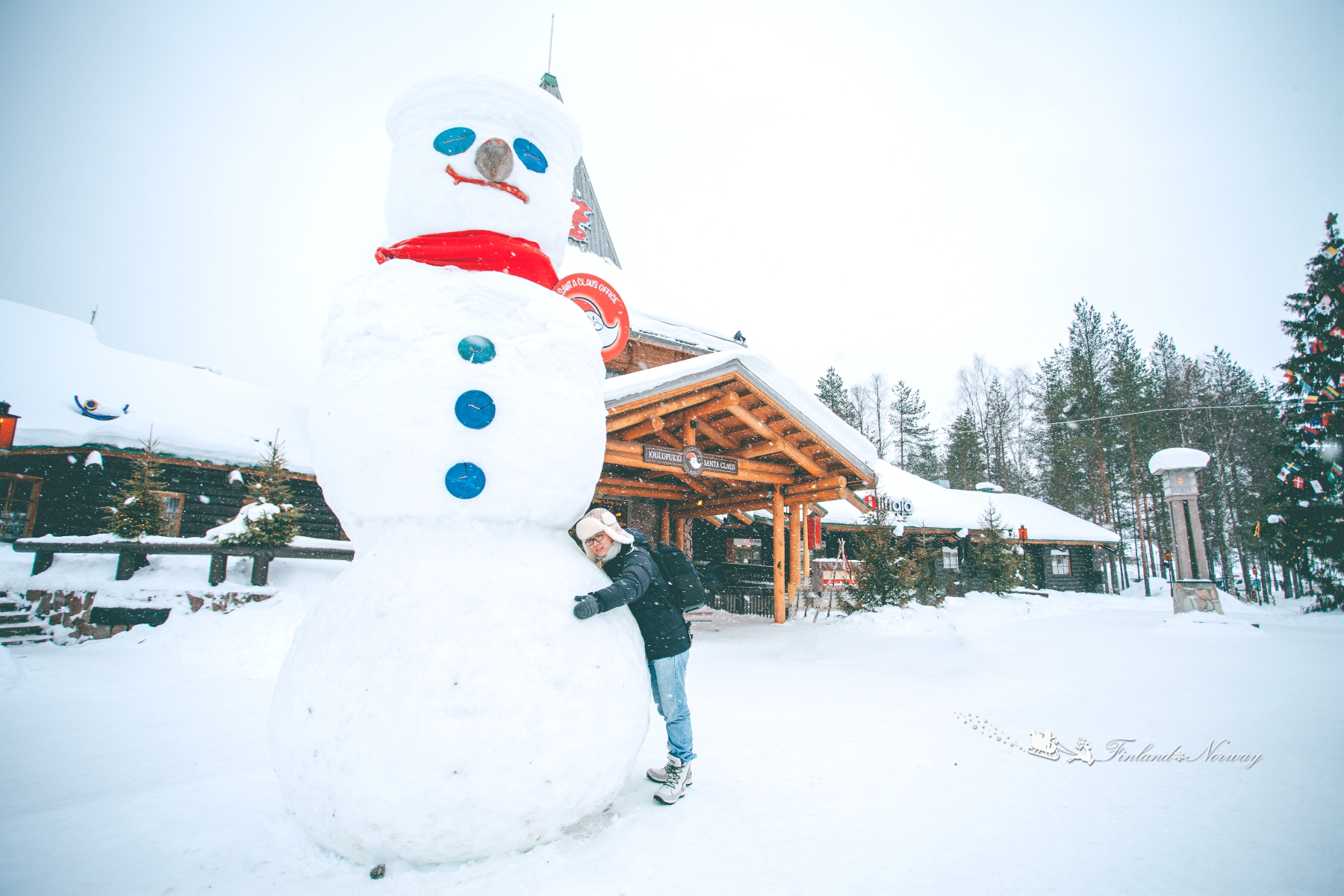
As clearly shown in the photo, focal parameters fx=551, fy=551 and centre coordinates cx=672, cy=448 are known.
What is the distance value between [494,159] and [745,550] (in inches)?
687

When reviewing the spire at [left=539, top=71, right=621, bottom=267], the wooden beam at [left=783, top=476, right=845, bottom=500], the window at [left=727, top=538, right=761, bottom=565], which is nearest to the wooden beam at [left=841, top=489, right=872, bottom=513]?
the wooden beam at [left=783, top=476, right=845, bottom=500]

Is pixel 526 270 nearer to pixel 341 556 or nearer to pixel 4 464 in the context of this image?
pixel 341 556

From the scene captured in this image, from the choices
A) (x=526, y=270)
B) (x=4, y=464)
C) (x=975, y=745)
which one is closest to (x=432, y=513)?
(x=526, y=270)

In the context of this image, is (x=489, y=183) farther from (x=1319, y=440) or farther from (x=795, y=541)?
(x=1319, y=440)

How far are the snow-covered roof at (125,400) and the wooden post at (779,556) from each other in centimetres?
956

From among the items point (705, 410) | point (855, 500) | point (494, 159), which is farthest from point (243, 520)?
point (855, 500)

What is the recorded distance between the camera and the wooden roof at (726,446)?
8125 mm

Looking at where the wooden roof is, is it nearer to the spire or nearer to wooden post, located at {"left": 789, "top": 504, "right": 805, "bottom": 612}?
wooden post, located at {"left": 789, "top": 504, "right": 805, "bottom": 612}

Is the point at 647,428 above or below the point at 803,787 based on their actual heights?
above

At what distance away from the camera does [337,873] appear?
2.17 m

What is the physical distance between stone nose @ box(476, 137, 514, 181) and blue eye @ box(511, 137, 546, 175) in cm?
10

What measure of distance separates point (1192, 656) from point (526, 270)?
9409 millimetres

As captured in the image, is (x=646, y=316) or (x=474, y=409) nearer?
(x=474, y=409)

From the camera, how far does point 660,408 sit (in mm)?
8148
